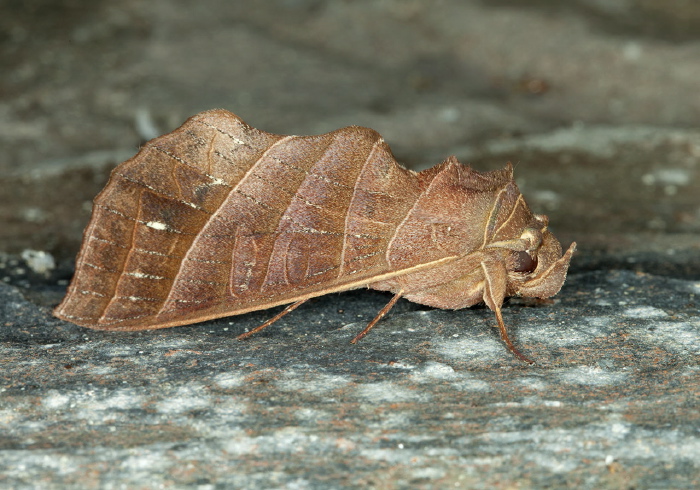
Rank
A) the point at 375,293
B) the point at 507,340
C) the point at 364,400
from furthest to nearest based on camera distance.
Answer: the point at 375,293 < the point at 507,340 < the point at 364,400

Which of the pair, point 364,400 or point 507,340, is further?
point 507,340

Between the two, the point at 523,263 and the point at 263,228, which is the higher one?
the point at 263,228

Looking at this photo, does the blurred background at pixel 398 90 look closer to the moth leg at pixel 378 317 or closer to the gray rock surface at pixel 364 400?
the gray rock surface at pixel 364 400

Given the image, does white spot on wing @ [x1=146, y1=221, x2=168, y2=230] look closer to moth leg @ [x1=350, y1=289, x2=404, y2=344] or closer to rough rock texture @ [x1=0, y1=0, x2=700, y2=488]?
rough rock texture @ [x1=0, y1=0, x2=700, y2=488]

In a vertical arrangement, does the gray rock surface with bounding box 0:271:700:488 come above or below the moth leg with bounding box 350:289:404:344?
below

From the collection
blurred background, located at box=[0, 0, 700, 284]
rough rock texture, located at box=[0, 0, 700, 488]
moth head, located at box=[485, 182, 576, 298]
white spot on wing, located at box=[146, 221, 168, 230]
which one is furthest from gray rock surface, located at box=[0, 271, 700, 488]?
blurred background, located at box=[0, 0, 700, 284]

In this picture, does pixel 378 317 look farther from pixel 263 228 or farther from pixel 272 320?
pixel 263 228

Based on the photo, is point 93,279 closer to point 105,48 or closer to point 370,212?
point 370,212

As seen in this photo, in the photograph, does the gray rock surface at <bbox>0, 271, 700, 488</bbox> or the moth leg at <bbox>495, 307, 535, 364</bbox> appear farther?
the moth leg at <bbox>495, 307, 535, 364</bbox>

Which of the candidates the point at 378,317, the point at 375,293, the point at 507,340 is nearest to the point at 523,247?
the point at 507,340
